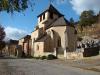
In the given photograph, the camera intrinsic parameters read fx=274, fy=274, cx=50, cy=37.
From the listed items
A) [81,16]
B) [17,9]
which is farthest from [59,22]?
[17,9]

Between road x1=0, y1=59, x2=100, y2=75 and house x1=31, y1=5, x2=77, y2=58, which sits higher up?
house x1=31, y1=5, x2=77, y2=58

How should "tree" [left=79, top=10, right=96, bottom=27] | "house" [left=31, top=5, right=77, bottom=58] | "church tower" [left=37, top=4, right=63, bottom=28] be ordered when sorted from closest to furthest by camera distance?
"house" [left=31, top=5, right=77, bottom=58], "church tower" [left=37, top=4, right=63, bottom=28], "tree" [left=79, top=10, right=96, bottom=27]

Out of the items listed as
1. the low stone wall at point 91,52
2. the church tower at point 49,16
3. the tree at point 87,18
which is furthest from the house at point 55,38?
the tree at point 87,18

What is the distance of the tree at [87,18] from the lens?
117562 mm

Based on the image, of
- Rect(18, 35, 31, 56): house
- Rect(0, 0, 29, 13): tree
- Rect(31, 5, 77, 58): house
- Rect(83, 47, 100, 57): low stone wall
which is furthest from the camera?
Rect(18, 35, 31, 56): house

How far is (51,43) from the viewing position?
70.3 m

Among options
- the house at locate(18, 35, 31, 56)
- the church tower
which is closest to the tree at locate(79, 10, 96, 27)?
the house at locate(18, 35, 31, 56)

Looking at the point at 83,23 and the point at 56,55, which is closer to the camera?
the point at 56,55

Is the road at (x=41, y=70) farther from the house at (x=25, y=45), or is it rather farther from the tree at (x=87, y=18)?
the tree at (x=87, y=18)

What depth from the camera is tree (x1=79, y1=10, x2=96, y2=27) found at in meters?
118

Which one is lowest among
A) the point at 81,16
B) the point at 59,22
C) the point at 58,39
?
the point at 58,39

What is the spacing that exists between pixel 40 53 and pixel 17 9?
59989 mm

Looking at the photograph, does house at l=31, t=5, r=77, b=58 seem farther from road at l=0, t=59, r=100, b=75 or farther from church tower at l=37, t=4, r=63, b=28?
road at l=0, t=59, r=100, b=75

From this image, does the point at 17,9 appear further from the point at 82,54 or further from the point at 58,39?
the point at 58,39
